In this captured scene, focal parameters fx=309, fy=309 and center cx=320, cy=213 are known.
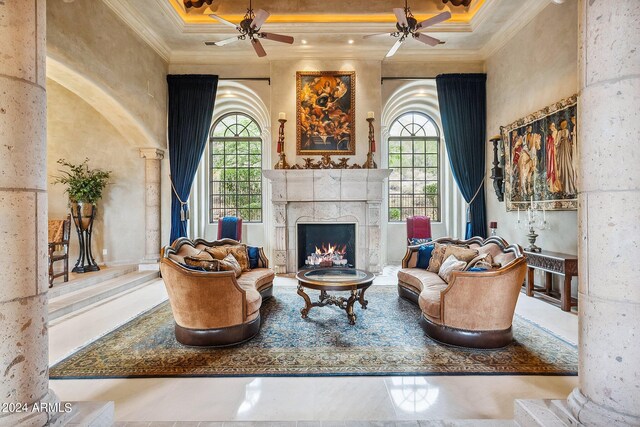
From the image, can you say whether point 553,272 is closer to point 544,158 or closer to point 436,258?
point 436,258

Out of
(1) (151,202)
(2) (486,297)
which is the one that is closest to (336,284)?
(2) (486,297)

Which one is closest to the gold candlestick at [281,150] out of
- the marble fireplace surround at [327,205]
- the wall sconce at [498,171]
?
the marble fireplace surround at [327,205]

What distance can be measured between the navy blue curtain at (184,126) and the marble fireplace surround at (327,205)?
1.79 metres

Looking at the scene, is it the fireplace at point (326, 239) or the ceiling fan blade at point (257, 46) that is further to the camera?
the fireplace at point (326, 239)

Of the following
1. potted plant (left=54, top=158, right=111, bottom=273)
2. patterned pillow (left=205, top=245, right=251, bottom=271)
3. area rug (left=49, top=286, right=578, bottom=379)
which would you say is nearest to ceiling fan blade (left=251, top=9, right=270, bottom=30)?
patterned pillow (left=205, top=245, right=251, bottom=271)

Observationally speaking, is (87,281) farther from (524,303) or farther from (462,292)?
(524,303)

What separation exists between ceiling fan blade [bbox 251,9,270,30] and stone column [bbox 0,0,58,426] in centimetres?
328

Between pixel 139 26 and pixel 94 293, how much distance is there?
459cm

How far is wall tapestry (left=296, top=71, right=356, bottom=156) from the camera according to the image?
636 cm

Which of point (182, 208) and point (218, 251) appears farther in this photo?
point (182, 208)

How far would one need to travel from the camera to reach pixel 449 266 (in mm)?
3881

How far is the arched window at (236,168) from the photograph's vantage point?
817cm

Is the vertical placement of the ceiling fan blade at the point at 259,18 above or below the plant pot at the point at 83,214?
above

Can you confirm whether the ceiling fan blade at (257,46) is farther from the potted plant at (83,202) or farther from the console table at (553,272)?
the console table at (553,272)
